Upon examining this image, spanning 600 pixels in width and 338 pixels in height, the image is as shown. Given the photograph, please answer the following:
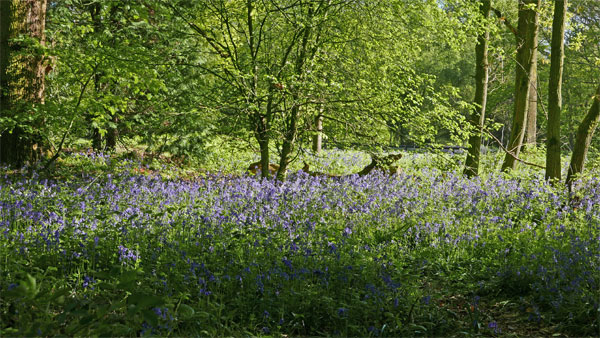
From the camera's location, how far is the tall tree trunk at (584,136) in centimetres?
720

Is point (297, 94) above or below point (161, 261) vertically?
above

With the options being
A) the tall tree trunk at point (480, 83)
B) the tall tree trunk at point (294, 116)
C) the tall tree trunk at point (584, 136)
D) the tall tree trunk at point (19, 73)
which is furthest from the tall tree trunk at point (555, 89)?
the tall tree trunk at point (19, 73)

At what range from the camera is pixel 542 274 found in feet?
14.4

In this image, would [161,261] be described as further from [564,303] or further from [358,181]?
[358,181]

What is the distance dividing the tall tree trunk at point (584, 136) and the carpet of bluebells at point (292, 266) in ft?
1.04

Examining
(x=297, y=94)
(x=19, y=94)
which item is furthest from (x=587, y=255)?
(x=19, y=94)

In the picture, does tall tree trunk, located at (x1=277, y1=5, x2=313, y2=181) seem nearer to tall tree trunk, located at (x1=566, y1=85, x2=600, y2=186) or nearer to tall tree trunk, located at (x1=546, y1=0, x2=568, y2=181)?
tall tree trunk, located at (x1=546, y1=0, x2=568, y2=181)

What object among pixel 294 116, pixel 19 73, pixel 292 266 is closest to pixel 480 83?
pixel 294 116

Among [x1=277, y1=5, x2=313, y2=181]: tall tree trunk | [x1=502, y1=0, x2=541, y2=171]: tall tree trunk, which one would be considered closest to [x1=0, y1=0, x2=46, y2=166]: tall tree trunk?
[x1=277, y1=5, x2=313, y2=181]: tall tree trunk

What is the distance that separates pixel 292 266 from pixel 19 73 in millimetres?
7201

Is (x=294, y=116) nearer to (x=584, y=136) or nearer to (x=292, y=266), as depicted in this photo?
(x=292, y=266)

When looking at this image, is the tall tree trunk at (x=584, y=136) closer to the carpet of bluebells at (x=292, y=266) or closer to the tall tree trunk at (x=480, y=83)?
the carpet of bluebells at (x=292, y=266)

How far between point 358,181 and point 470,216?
196cm

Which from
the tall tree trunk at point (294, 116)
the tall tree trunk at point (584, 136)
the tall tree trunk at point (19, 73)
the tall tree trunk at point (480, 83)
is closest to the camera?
the tall tree trunk at point (584, 136)
